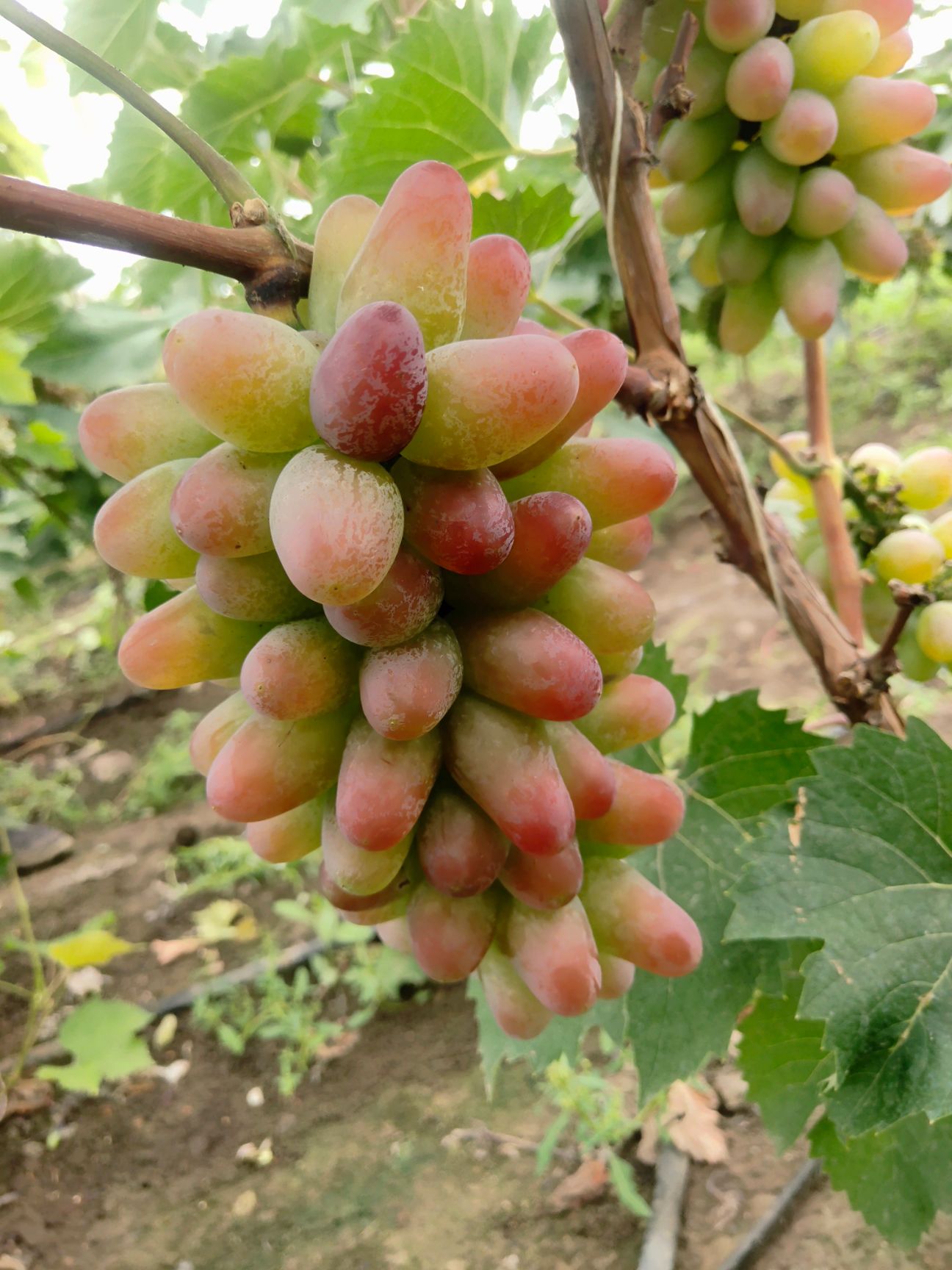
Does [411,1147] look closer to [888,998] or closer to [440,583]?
[888,998]

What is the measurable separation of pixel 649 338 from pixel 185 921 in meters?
2.08

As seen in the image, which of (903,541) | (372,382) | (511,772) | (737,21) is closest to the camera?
(372,382)

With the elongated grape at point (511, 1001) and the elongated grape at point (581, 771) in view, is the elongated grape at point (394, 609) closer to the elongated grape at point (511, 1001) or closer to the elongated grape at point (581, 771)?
the elongated grape at point (581, 771)

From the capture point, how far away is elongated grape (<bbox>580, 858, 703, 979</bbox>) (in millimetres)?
596

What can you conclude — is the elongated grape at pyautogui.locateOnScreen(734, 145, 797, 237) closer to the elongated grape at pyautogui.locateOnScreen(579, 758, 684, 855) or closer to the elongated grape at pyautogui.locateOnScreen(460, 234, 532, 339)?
the elongated grape at pyautogui.locateOnScreen(460, 234, 532, 339)

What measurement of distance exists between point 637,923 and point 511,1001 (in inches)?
4.3

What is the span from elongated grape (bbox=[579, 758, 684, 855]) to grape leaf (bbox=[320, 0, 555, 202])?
2.20 ft

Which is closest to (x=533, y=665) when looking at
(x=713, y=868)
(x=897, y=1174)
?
(x=713, y=868)

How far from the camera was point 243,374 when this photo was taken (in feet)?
1.38

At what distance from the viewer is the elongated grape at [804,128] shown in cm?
73

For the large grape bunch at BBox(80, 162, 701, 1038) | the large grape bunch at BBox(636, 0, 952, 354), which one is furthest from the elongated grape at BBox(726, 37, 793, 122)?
the large grape bunch at BBox(80, 162, 701, 1038)

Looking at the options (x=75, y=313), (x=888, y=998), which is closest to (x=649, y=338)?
(x=888, y=998)

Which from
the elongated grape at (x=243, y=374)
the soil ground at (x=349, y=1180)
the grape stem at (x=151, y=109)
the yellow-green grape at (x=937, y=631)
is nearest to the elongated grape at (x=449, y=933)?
the elongated grape at (x=243, y=374)

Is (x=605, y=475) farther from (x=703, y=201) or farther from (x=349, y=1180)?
(x=349, y=1180)
